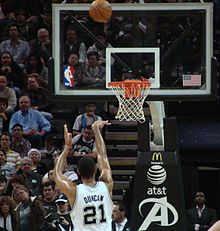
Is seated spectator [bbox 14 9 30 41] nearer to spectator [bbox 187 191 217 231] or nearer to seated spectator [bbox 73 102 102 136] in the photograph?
seated spectator [bbox 73 102 102 136]

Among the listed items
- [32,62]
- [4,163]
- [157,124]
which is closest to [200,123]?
[32,62]

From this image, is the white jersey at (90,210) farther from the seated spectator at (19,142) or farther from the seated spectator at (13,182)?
the seated spectator at (19,142)

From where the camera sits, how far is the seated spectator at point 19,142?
12680 mm

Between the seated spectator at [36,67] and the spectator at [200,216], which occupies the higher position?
the seated spectator at [36,67]

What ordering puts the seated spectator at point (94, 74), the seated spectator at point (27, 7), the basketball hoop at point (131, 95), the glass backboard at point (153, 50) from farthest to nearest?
the seated spectator at point (27, 7) → the seated spectator at point (94, 74) → the glass backboard at point (153, 50) → the basketball hoop at point (131, 95)

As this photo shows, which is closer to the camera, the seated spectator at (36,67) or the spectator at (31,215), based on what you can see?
the spectator at (31,215)

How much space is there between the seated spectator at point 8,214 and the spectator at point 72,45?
6.40 ft

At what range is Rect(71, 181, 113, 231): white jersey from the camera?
740 centimetres

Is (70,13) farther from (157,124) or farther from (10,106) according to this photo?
(10,106)

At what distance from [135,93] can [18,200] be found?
239 cm

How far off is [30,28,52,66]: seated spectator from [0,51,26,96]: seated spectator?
538 millimetres

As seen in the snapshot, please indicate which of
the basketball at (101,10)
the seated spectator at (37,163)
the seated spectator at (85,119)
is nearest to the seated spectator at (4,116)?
the seated spectator at (85,119)

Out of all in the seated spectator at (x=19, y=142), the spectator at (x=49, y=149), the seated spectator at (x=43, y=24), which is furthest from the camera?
the seated spectator at (x=43, y=24)

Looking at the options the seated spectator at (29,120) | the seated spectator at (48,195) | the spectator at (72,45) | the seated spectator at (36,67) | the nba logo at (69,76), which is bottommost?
the seated spectator at (48,195)
